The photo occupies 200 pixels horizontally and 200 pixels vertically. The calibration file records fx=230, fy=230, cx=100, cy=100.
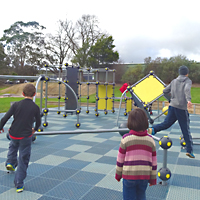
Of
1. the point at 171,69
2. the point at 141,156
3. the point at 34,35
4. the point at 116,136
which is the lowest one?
the point at 116,136

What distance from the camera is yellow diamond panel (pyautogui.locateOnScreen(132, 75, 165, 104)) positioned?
828cm

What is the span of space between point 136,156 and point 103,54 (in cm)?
3379

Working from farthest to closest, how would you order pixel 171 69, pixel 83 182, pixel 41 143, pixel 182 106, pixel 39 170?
1. pixel 171 69
2. pixel 41 143
3. pixel 182 106
4. pixel 39 170
5. pixel 83 182

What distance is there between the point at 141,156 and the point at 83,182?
63.2 inches

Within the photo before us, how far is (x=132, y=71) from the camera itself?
1291 inches

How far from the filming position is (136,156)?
1.94 meters

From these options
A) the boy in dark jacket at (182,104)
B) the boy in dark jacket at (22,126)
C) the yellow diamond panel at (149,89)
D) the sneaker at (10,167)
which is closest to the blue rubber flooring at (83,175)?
the sneaker at (10,167)

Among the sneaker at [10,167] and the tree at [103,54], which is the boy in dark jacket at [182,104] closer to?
the sneaker at [10,167]

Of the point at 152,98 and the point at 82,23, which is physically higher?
the point at 82,23

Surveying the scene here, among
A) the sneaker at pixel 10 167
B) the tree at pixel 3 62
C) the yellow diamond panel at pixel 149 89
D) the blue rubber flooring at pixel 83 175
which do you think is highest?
the tree at pixel 3 62

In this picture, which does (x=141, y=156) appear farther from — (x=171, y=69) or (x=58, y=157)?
(x=171, y=69)

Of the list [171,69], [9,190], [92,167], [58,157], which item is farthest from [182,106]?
[171,69]

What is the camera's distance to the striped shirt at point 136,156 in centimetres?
194

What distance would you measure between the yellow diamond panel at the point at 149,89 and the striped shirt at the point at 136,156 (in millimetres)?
6306
